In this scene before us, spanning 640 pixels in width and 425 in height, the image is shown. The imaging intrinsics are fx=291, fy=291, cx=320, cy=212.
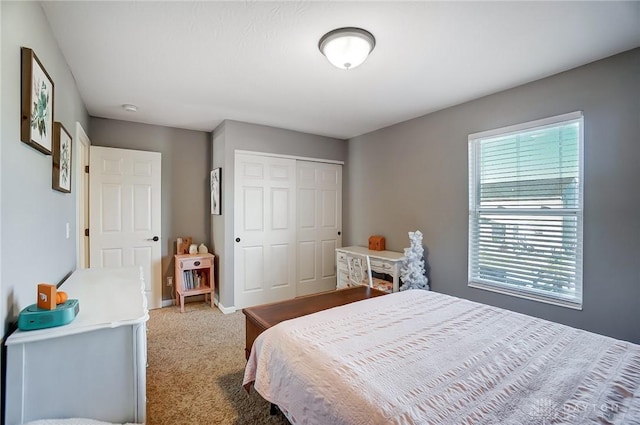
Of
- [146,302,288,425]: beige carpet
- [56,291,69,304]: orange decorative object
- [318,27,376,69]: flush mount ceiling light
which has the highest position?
[318,27,376,69]: flush mount ceiling light

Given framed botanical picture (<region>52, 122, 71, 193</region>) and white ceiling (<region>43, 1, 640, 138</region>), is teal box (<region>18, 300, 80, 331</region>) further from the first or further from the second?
white ceiling (<region>43, 1, 640, 138</region>)

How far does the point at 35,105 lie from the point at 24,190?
0.42 metres

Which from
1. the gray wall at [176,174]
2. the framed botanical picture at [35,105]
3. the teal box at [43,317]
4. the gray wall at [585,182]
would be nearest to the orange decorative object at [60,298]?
the teal box at [43,317]

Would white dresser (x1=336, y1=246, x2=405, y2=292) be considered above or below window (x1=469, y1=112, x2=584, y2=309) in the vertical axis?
below

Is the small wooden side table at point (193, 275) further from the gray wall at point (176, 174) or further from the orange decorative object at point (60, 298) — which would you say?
the orange decorative object at point (60, 298)

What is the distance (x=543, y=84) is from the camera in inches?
97.2

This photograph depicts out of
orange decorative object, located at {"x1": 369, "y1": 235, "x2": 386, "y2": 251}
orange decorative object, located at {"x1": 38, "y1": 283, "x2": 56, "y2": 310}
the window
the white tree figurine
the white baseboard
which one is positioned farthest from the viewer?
orange decorative object, located at {"x1": 369, "y1": 235, "x2": 386, "y2": 251}

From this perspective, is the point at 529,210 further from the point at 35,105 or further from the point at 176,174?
the point at 176,174

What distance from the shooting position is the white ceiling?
5.36 feet

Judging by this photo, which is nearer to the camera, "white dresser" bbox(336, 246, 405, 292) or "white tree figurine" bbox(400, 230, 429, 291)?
"white tree figurine" bbox(400, 230, 429, 291)

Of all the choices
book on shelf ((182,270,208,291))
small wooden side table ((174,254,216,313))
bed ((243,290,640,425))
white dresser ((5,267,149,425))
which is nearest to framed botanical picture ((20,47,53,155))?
white dresser ((5,267,149,425))

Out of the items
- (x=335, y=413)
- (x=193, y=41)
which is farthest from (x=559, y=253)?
(x=193, y=41)

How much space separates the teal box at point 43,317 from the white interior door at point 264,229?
2.39 m

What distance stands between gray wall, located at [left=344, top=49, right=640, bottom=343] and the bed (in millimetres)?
972
